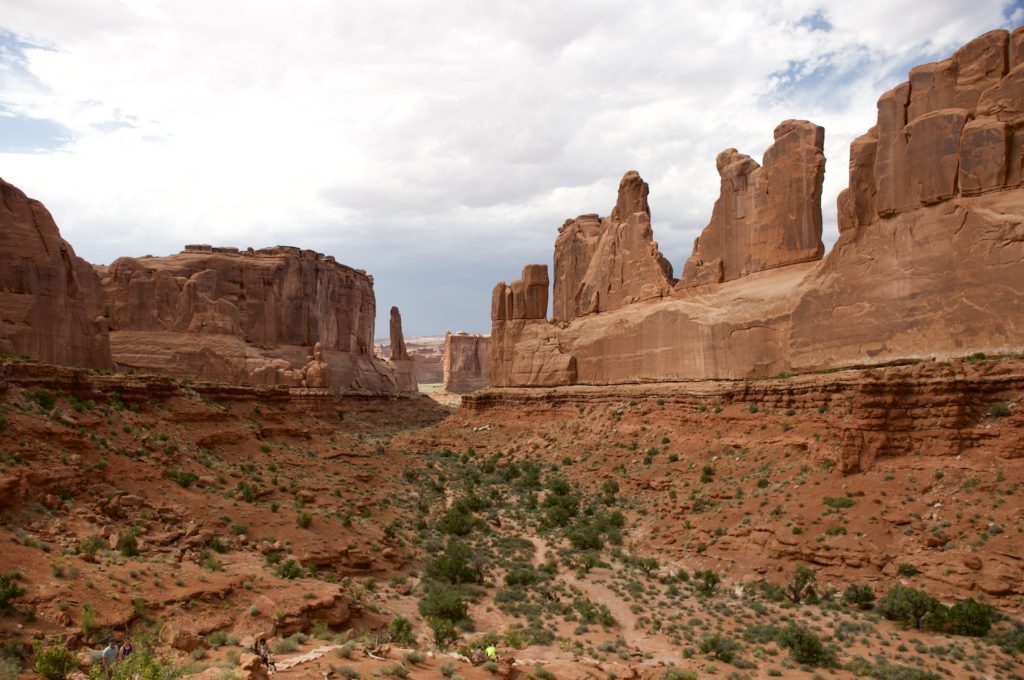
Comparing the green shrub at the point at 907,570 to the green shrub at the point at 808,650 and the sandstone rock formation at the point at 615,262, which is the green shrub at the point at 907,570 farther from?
the sandstone rock formation at the point at 615,262

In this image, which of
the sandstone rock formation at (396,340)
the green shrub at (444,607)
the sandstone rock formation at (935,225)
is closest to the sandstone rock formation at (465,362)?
the sandstone rock formation at (396,340)

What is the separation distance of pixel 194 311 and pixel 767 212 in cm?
4074

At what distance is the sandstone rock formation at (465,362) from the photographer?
4208 inches

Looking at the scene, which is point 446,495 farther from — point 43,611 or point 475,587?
point 43,611

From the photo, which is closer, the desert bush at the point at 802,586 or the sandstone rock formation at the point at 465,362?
the desert bush at the point at 802,586

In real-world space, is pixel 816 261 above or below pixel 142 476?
above

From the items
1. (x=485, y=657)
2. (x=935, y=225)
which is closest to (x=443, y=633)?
(x=485, y=657)

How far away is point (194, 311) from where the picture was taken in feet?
173

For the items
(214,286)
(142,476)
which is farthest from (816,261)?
(214,286)

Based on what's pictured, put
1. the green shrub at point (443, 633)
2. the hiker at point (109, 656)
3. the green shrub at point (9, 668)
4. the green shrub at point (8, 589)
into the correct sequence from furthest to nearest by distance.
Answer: the green shrub at point (443, 633)
the green shrub at point (8, 589)
the hiker at point (109, 656)
the green shrub at point (9, 668)

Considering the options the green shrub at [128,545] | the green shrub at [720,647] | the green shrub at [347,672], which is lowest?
the green shrub at [720,647]

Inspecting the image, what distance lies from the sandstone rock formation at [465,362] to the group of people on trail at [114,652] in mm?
94373

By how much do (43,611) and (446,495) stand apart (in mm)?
20965

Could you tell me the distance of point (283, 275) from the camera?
2623 inches
